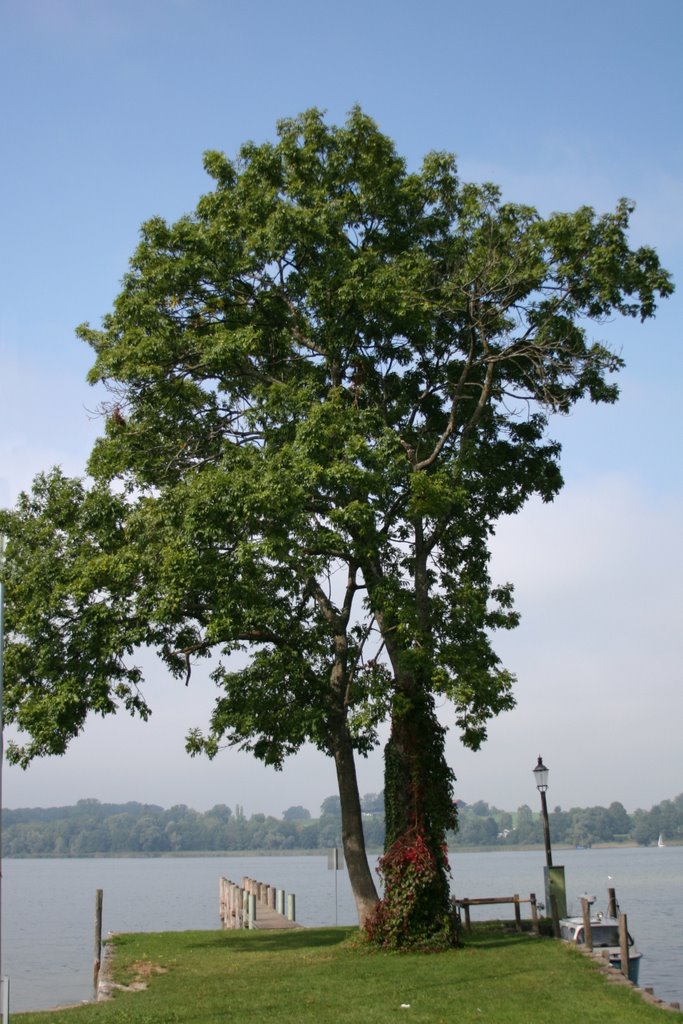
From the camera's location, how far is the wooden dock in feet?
105

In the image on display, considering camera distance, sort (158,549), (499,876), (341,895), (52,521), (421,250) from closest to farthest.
Result: (158,549), (52,521), (421,250), (341,895), (499,876)

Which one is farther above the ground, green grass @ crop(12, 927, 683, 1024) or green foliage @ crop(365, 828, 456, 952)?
green foliage @ crop(365, 828, 456, 952)

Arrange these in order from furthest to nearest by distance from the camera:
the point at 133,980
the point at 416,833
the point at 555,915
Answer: the point at 555,915, the point at 416,833, the point at 133,980

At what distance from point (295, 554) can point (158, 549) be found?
8.93 ft

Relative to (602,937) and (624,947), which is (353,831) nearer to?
(602,937)

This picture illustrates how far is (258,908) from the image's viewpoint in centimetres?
3794

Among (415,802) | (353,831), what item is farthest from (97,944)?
(415,802)

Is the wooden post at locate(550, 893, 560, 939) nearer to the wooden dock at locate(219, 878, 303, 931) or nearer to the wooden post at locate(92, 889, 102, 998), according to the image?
the wooden dock at locate(219, 878, 303, 931)

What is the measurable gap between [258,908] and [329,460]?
76.5 ft

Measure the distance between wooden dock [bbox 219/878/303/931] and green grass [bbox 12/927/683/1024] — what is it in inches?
394

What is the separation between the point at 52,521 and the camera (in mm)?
22062

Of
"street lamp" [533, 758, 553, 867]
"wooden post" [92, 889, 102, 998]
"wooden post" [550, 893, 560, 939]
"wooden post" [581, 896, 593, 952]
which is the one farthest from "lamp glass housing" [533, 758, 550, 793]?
"wooden post" [92, 889, 102, 998]

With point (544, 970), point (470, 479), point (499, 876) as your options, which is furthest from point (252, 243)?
point (499, 876)

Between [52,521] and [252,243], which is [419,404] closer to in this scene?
[252,243]
